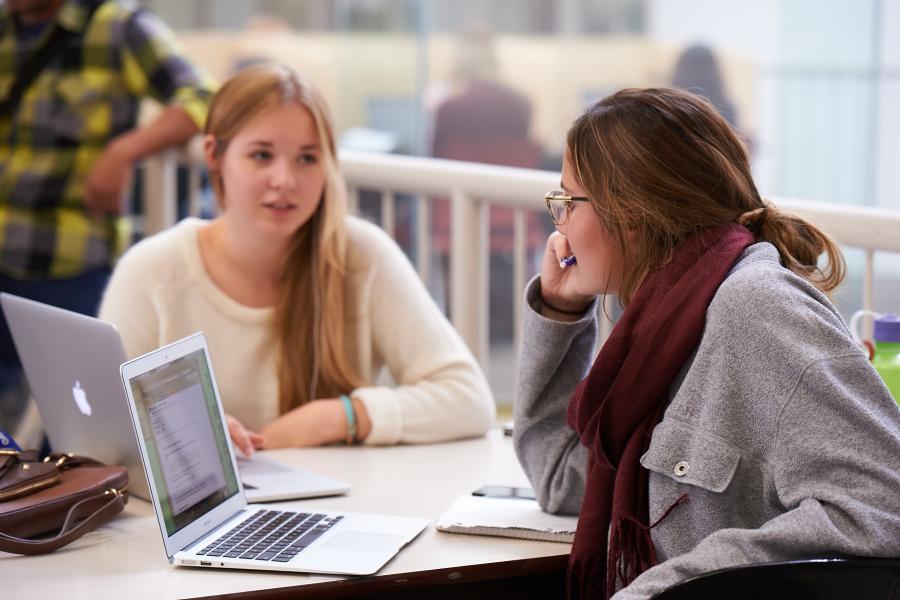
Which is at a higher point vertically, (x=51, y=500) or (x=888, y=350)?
(x=888, y=350)

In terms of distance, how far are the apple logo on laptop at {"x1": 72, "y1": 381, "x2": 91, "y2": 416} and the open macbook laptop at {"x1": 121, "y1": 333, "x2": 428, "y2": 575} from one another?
0.22 meters

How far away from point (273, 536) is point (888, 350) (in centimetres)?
90

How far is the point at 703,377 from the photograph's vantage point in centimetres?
142

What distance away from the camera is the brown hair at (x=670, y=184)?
4.89 feet

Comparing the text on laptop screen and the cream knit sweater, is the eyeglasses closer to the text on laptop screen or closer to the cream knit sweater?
the text on laptop screen

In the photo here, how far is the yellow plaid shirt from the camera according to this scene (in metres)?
3.01

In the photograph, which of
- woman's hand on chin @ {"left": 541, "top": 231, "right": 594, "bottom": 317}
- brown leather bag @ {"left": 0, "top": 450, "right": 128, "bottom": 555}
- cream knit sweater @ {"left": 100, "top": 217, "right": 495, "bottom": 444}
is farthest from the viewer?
cream knit sweater @ {"left": 100, "top": 217, "right": 495, "bottom": 444}

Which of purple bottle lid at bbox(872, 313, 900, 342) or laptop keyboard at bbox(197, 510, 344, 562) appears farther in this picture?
purple bottle lid at bbox(872, 313, 900, 342)

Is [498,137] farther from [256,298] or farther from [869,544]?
[869,544]

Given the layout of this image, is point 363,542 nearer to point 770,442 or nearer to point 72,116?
point 770,442

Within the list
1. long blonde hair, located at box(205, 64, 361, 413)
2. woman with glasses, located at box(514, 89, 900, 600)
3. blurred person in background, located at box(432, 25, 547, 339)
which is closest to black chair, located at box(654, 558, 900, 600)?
woman with glasses, located at box(514, 89, 900, 600)

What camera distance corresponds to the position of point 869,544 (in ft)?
4.18

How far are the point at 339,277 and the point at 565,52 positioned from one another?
4106 mm

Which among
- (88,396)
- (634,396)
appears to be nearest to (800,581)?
(634,396)
